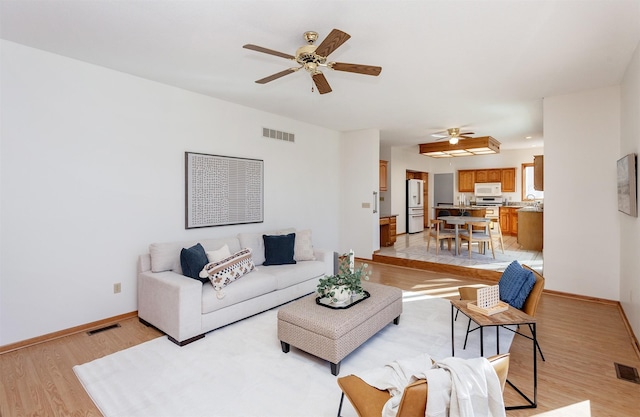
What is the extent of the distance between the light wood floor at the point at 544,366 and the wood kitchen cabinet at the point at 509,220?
586cm

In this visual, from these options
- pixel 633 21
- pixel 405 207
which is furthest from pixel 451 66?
pixel 405 207

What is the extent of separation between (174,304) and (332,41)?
2.63 meters

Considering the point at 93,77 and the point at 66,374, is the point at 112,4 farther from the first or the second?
the point at 66,374

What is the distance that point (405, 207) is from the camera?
9586mm

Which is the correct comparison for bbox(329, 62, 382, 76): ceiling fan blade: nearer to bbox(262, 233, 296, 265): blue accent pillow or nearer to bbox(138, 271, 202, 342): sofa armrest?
bbox(138, 271, 202, 342): sofa armrest

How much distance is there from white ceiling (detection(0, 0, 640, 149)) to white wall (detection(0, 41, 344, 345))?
0.82 ft

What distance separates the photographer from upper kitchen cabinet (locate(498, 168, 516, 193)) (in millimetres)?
9352

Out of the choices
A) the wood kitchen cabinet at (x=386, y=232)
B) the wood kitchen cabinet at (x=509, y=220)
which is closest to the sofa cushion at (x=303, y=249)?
the wood kitchen cabinet at (x=386, y=232)

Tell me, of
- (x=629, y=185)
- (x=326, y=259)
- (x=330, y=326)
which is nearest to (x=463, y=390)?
(x=330, y=326)

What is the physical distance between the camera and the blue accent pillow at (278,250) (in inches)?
164

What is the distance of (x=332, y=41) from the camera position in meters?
2.15

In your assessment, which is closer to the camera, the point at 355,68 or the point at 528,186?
the point at 355,68

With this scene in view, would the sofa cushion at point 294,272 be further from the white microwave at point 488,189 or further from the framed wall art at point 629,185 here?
the white microwave at point 488,189

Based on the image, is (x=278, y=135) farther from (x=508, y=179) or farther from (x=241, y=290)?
(x=508, y=179)
